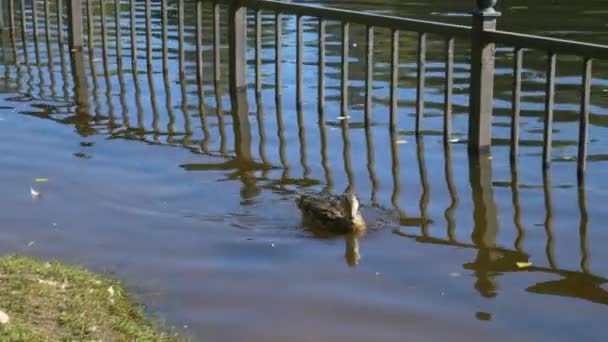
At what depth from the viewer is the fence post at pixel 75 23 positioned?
13633 millimetres

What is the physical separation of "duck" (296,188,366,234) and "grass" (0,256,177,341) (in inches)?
65.2

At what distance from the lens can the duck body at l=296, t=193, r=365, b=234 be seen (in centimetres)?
690

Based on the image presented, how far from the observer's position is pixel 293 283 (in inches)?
238

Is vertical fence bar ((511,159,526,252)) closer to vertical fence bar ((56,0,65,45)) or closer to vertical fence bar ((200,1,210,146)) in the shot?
vertical fence bar ((200,1,210,146))

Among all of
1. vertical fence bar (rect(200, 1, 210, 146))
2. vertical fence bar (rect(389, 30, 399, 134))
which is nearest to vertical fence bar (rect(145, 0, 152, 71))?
vertical fence bar (rect(200, 1, 210, 146))

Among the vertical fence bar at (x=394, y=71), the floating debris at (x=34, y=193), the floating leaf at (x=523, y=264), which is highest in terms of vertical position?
the vertical fence bar at (x=394, y=71)

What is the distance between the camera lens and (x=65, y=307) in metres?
5.09

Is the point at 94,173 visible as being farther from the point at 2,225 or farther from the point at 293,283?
the point at 293,283

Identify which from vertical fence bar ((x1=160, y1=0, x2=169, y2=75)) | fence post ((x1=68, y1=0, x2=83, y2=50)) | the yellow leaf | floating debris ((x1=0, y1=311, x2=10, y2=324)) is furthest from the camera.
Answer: fence post ((x1=68, y1=0, x2=83, y2=50))

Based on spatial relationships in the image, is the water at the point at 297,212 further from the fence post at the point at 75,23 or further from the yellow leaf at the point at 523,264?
the fence post at the point at 75,23

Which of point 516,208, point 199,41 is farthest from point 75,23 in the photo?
point 516,208

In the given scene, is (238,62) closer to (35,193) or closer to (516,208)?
(35,193)

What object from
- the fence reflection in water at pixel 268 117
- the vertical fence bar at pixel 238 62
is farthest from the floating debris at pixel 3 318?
the vertical fence bar at pixel 238 62

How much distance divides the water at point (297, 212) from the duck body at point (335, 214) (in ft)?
0.34
